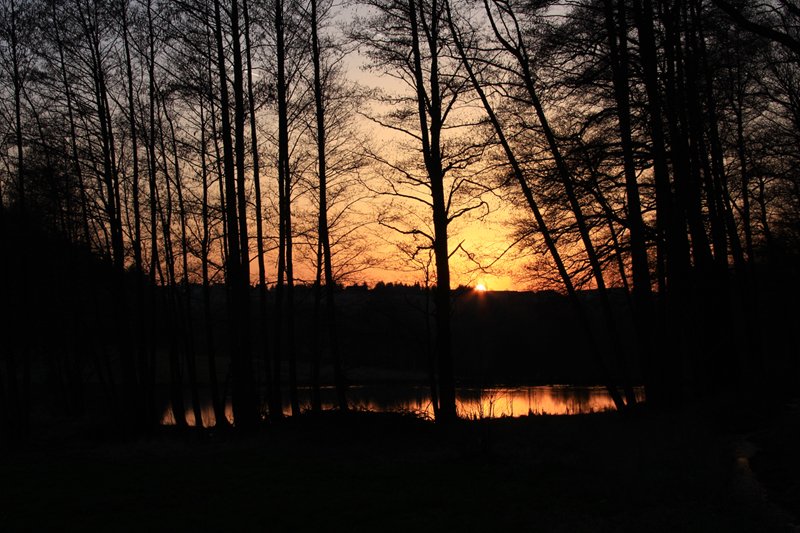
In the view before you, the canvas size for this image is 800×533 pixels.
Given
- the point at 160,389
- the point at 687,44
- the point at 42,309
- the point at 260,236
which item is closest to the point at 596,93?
the point at 687,44

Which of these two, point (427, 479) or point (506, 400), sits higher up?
point (427, 479)

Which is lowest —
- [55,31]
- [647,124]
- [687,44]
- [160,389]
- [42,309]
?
[160,389]

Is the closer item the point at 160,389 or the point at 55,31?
the point at 55,31

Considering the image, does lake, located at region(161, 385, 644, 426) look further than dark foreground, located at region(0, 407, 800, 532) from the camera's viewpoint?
Yes

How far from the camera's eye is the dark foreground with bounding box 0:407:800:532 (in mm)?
6758

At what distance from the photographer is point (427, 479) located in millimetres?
8930

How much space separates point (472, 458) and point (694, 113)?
800 centimetres

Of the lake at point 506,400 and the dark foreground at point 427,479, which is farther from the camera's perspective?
the lake at point 506,400

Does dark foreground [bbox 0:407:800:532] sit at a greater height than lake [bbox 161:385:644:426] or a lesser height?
greater

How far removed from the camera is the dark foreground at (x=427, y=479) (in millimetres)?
6758

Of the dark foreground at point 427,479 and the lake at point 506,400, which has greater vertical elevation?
the dark foreground at point 427,479

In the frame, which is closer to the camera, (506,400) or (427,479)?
(427,479)

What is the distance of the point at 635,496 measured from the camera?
289 inches

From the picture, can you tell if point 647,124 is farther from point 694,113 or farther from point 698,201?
point 698,201
